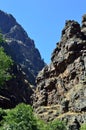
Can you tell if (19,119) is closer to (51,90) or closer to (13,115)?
(13,115)

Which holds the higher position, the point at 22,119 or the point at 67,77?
the point at 67,77

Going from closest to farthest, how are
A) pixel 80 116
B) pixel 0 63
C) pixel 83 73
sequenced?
1. pixel 0 63
2. pixel 80 116
3. pixel 83 73

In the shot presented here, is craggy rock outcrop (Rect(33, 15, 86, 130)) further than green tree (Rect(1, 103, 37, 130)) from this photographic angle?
Yes

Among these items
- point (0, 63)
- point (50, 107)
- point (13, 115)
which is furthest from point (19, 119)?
point (50, 107)

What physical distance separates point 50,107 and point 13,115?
7019 cm

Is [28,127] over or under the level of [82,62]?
under

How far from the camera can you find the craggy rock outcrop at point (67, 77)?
118 metres

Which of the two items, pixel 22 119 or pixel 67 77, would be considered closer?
pixel 22 119

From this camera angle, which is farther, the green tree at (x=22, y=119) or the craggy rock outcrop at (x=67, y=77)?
the craggy rock outcrop at (x=67, y=77)

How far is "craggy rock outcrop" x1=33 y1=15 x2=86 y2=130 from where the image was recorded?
118 meters

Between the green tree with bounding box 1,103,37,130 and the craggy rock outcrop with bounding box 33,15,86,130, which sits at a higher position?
the craggy rock outcrop with bounding box 33,15,86,130

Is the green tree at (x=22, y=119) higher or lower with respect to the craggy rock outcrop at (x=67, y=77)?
lower

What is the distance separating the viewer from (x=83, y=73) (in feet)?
416

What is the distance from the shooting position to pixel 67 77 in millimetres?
133000
